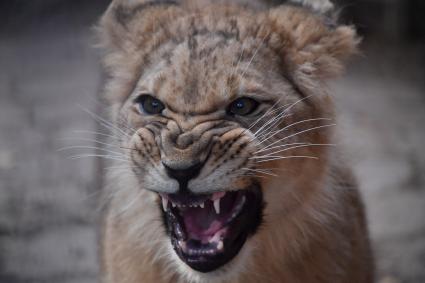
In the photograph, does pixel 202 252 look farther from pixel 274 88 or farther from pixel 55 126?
pixel 55 126

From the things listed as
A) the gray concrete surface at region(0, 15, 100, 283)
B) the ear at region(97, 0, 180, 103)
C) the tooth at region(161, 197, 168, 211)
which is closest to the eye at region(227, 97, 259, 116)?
the tooth at region(161, 197, 168, 211)

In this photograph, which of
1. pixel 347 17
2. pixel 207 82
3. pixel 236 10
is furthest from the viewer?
pixel 347 17

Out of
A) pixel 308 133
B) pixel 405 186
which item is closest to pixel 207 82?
pixel 308 133

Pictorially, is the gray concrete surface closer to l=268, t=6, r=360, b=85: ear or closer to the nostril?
l=268, t=6, r=360, b=85: ear

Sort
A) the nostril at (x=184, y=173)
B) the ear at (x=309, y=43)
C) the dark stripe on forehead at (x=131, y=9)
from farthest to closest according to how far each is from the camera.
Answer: the dark stripe on forehead at (x=131, y=9) < the ear at (x=309, y=43) < the nostril at (x=184, y=173)

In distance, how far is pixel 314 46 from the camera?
3092 mm

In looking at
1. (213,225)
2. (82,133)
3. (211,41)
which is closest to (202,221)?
(213,225)

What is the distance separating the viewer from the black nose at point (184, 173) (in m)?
2.56

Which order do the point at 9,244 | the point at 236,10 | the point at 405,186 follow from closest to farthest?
the point at 236,10 < the point at 9,244 < the point at 405,186

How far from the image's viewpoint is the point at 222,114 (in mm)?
2752

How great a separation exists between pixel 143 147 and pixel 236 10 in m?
0.76

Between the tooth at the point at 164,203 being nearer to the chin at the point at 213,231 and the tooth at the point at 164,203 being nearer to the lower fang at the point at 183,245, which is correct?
the chin at the point at 213,231

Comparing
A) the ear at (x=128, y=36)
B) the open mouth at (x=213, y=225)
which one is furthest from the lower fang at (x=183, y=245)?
the ear at (x=128, y=36)

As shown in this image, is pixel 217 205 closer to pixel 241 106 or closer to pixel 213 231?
pixel 213 231
